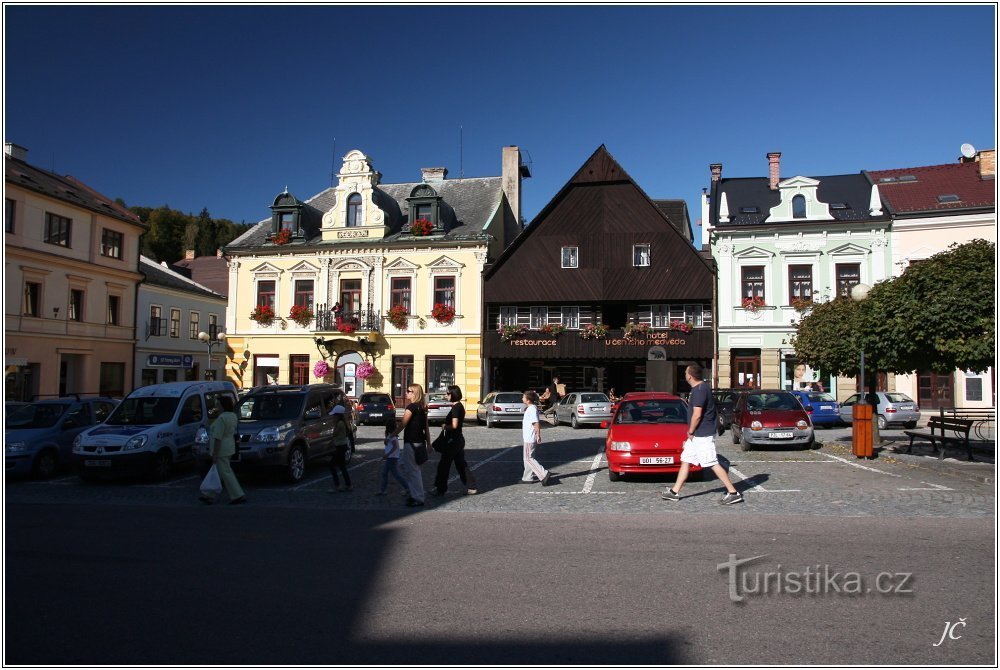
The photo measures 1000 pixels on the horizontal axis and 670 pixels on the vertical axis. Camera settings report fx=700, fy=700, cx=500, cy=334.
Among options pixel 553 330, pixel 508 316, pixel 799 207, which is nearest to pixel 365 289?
pixel 508 316

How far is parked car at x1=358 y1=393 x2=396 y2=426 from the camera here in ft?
93.4

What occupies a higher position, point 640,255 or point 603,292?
point 640,255

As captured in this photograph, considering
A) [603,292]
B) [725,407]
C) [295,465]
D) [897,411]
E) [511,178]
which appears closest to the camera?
[295,465]

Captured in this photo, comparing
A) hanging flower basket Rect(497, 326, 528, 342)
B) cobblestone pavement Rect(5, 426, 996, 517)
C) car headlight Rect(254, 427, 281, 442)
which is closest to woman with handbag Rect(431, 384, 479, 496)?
cobblestone pavement Rect(5, 426, 996, 517)

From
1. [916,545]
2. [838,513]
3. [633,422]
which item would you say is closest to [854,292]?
[633,422]

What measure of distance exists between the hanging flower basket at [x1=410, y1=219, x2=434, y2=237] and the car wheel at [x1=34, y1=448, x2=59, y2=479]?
23899 millimetres

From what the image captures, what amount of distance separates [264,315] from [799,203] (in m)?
27.6

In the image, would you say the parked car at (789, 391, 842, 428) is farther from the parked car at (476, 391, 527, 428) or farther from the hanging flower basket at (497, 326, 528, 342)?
the hanging flower basket at (497, 326, 528, 342)

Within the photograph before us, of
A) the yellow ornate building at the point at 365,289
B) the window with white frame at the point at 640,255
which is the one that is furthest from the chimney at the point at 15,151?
the window with white frame at the point at 640,255

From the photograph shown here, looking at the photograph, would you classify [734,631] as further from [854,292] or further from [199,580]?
[854,292]

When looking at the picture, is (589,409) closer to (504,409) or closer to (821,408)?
(504,409)

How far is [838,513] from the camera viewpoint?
952 centimetres

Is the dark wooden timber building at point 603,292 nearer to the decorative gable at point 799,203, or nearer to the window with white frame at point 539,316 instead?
the window with white frame at point 539,316

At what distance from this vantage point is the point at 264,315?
37312 millimetres
